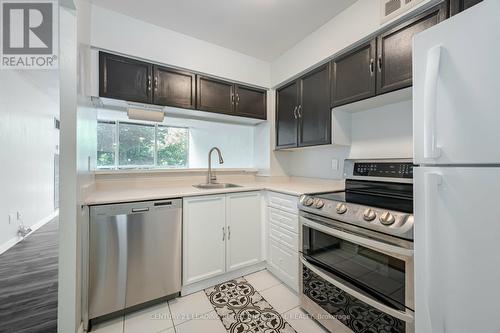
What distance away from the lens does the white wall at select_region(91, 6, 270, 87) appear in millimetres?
1795

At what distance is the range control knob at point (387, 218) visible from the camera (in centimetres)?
108

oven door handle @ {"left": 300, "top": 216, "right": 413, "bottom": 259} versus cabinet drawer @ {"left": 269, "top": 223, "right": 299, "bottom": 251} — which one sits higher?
oven door handle @ {"left": 300, "top": 216, "right": 413, "bottom": 259}

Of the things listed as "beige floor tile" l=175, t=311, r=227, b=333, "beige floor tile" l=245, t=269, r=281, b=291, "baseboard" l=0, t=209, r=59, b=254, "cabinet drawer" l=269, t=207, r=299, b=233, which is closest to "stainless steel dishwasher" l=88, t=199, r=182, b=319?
"beige floor tile" l=175, t=311, r=227, b=333

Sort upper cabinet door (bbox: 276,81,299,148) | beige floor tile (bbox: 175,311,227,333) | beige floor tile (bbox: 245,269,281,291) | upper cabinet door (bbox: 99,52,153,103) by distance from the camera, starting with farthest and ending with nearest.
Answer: upper cabinet door (bbox: 276,81,299,148) < beige floor tile (bbox: 245,269,281,291) < upper cabinet door (bbox: 99,52,153,103) < beige floor tile (bbox: 175,311,227,333)

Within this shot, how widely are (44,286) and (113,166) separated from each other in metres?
1.32

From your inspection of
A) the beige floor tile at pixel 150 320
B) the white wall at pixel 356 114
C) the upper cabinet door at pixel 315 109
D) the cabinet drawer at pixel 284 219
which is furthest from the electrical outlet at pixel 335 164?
the beige floor tile at pixel 150 320

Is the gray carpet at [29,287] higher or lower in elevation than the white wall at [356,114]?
lower

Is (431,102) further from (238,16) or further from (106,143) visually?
(106,143)

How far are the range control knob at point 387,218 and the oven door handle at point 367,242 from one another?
0.12 m

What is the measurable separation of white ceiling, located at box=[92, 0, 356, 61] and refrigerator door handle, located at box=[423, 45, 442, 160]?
4.21 ft

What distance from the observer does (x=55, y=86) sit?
3619 millimetres

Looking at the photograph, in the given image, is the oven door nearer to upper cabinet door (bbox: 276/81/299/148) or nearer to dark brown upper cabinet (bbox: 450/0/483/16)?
upper cabinet door (bbox: 276/81/299/148)

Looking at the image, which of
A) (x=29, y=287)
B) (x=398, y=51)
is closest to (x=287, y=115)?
(x=398, y=51)

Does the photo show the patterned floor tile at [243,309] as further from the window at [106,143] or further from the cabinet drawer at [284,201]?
the window at [106,143]
